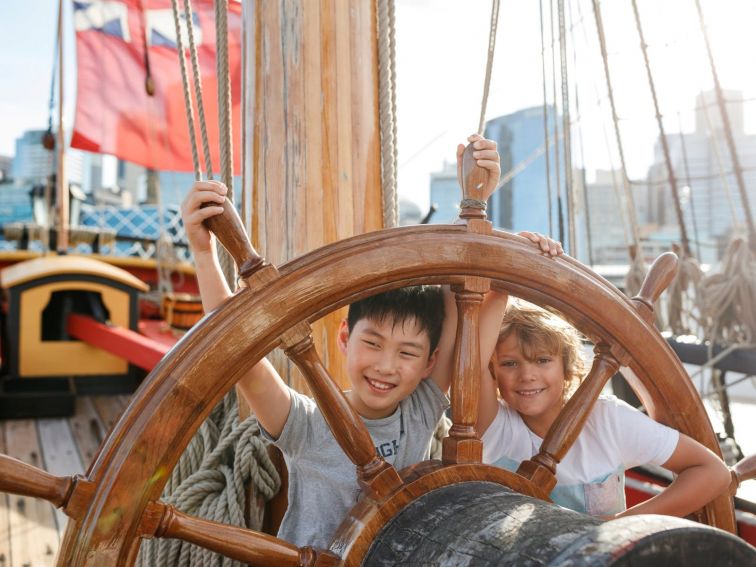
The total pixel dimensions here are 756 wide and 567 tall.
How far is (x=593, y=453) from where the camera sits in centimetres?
106

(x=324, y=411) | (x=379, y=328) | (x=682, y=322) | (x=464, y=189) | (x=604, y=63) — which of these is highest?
(x=604, y=63)

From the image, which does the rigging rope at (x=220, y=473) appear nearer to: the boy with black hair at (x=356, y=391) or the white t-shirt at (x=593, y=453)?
the boy with black hair at (x=356, y=391)

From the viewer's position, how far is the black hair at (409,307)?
90cm

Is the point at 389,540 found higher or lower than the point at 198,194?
lower

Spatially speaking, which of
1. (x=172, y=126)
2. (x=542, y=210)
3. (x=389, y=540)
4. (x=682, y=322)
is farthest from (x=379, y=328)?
(x=542, y=210)

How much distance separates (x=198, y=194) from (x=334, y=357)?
507 millimetres

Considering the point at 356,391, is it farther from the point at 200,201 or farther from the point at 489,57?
the point at 489,57

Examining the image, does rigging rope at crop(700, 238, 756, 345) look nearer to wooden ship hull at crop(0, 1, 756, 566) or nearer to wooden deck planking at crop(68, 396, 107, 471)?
wooden ship hull at crop(0, 1, 756, 566)

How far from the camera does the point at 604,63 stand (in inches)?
120

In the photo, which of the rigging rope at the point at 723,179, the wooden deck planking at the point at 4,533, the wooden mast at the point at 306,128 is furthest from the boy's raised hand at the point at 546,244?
the rigging rope at the point at 723,179

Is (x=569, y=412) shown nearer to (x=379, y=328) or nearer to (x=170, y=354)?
(x=379, y=328)

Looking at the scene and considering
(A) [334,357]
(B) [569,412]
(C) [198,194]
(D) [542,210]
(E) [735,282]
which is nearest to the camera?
(C) [198,194]

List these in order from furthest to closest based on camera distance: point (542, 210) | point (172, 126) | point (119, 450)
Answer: point (542, 210) → point (172, 126) → point (119, 450)

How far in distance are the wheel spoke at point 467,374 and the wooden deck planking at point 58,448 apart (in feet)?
5.65
